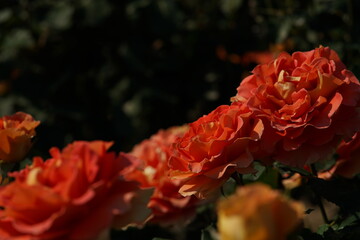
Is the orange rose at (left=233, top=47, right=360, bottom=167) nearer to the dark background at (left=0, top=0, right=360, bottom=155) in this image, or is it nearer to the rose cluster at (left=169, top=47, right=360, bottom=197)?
the rose cluster at (left=169, top=47, right=360, bottom=197)

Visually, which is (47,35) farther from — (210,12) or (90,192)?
(90,192)

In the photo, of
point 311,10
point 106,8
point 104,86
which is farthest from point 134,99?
point 311,10

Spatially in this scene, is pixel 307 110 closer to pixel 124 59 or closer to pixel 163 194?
pixel 163 194

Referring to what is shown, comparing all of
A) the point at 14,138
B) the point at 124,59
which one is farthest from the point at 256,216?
the point at 124,59

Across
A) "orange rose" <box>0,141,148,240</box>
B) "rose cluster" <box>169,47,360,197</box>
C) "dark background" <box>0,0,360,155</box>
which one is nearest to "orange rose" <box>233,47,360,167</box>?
"rose cluster" <box>169,47,360,197</box>

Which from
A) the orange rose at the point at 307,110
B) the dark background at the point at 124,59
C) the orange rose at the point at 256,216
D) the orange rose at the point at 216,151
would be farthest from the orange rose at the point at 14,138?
the dark background at the point at 124,59

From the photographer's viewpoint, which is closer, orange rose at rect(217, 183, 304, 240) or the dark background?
orange rose at rect(217, 183, 304, 240)
